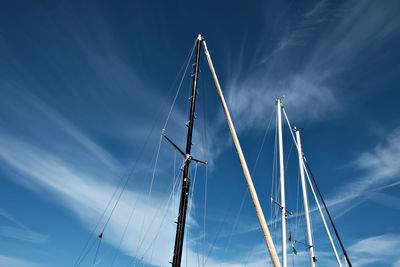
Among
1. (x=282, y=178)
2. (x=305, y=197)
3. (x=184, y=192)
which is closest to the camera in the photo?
(x=184, y=192)

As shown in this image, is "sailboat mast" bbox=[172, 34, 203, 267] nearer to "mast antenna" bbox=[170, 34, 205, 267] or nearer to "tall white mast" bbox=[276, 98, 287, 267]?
"mast antenna" bbox=[170, 34, 205, 267]

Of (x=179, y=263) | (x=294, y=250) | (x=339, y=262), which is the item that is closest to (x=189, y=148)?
(x=179, y=263)

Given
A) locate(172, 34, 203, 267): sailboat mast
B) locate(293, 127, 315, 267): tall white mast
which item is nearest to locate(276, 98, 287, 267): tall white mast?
locate(293, 127, 315, 267): tall white mast

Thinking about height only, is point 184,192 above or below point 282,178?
below

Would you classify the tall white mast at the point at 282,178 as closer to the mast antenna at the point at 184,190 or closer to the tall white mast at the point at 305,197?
the tall white mast at the point at 305,197

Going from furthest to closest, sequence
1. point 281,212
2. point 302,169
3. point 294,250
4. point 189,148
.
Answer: point 302,169
point 294,250
point 281,212
point 189,148

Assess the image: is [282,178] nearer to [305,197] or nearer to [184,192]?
[305,197]

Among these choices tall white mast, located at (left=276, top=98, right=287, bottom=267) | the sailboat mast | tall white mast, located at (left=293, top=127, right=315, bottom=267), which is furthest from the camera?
tall white mast, located at (left=293, top=127, right=315, bottom=267)

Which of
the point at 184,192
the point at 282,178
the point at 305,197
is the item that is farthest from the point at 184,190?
the point at 305,197

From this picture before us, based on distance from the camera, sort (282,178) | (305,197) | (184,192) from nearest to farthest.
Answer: (184,192) < (282,178) < (305,197)

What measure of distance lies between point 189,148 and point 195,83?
199 inches

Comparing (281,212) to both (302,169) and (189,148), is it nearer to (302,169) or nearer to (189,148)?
(302,169)

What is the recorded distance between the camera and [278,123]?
28062 mm

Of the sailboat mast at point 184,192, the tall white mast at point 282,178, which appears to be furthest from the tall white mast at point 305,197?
the sailboat mast at point 184,192
